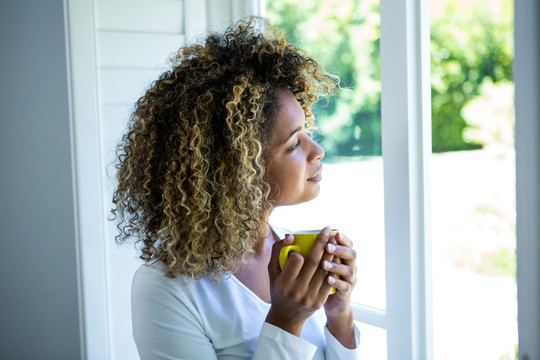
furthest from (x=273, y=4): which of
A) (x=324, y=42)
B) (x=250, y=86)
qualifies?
(x=250, y=86)

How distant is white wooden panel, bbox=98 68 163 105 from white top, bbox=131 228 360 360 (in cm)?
91

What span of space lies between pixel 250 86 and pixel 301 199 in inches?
10.6

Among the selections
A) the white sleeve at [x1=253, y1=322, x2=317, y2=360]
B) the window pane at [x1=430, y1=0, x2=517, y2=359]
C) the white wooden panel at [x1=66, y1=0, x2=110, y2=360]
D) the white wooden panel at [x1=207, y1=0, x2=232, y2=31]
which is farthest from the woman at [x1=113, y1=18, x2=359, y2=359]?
the white wooden panel at [x1=207, y1=0, x2=232, y2=31]

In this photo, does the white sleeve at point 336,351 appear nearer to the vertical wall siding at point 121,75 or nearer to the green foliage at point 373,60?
the green foliage at point 373,60

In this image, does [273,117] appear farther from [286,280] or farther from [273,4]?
[273,4]

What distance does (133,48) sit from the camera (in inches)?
72.1

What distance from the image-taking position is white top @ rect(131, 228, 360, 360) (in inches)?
38.6

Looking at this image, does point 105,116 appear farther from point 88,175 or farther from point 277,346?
point 277,346

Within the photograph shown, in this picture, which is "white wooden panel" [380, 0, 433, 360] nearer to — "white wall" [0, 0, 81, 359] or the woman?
the woman

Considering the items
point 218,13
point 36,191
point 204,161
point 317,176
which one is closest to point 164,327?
point 204,161

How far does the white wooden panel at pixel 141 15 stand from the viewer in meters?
1.77

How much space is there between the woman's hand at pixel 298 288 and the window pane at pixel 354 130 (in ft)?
1.90

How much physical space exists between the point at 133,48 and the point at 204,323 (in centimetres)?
117

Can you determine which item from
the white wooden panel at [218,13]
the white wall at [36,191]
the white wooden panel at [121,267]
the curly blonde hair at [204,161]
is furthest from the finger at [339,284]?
the white wooden panel at [218,13]
